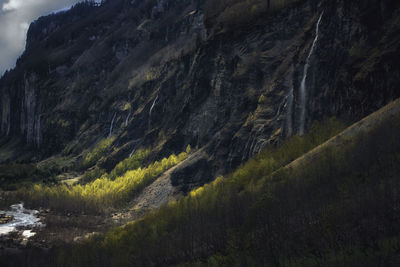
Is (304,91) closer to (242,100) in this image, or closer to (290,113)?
(290,113)

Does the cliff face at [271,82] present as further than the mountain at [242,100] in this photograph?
Yes

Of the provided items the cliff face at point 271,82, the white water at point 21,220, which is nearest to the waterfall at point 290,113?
the cliff face at point 271,82

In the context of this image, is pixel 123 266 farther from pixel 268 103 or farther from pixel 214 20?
pixel 214 20

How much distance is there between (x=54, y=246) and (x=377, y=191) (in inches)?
2735

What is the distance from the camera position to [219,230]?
235ft

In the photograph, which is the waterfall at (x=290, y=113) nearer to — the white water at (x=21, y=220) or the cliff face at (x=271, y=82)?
the cliff face at (x=271, y=82)

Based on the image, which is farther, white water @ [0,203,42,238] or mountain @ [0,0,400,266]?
white water @ [0,203,42,238]

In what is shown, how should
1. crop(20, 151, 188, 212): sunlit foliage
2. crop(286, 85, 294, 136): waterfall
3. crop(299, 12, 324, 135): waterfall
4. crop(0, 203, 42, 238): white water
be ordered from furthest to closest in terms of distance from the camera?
crop(20, 151, 188, 212): sunlit foliage < crop(0, 203, 42, 238): white water < crop(286, 85, 294, 136): waterfall < crop(299, 12, 324, 135): waterfall

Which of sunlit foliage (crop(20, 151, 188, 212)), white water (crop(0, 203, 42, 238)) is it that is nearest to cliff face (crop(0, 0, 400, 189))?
sunlit foliage (crop(20, 151, 188, 212))

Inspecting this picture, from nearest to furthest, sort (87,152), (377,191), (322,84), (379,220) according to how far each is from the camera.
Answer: (379,220) < (377,191) < (322,84) < (87,152)

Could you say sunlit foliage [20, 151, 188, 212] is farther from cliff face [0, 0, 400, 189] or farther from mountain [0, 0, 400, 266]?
cliff face [0, 0, 400, 189]

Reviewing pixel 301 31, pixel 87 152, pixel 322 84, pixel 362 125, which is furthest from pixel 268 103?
pixel 87 152

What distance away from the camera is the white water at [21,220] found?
389 ft

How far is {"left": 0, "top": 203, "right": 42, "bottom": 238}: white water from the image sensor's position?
389 feet
